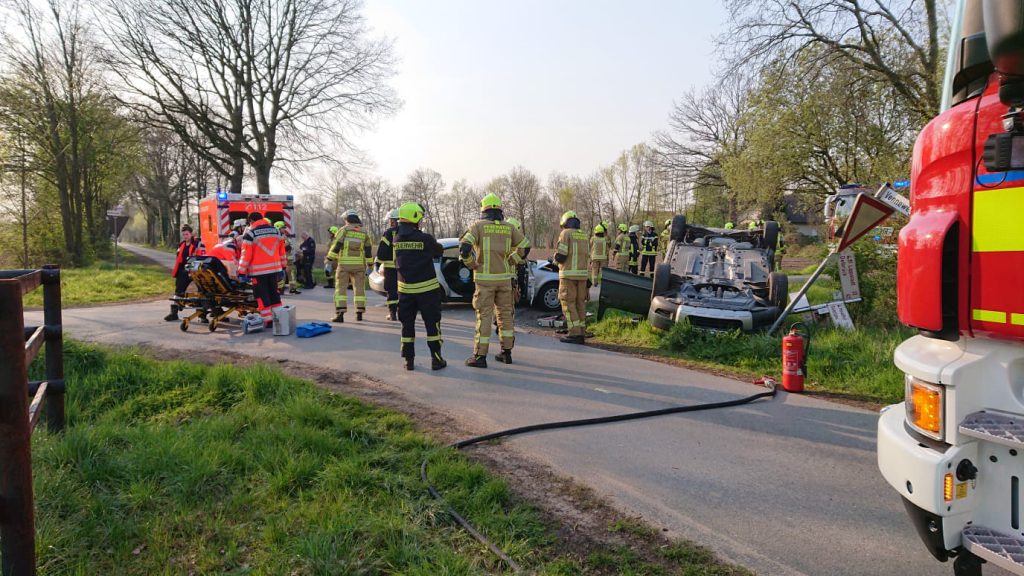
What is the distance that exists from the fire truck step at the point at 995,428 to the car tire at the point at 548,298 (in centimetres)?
1015

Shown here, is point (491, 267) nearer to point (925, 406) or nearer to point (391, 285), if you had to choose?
point (391, 285)

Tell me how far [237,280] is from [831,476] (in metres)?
9.07

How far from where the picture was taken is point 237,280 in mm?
9789

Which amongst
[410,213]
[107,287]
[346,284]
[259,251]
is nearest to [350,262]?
[346,284]

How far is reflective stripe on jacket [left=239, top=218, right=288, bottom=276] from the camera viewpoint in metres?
9.02

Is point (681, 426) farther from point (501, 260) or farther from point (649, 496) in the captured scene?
point (501, 260)

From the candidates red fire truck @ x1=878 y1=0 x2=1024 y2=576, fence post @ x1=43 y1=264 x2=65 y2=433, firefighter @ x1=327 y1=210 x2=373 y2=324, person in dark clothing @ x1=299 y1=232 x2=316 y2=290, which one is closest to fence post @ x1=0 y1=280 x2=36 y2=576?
fence post @ x1=43 y1=264 x2=65 y2=433

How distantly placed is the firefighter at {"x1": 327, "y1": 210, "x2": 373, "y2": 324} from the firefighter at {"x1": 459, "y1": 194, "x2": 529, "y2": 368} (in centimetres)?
396

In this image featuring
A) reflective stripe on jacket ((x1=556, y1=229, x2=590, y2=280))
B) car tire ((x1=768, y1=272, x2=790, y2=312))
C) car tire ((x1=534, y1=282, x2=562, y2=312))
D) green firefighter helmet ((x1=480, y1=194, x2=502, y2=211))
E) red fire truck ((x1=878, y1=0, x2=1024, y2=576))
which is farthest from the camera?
car tire ((x1=534, y1=282, x2=562, y2=312))

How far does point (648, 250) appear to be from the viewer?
1936 cm

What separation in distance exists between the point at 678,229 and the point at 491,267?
450 centimetres

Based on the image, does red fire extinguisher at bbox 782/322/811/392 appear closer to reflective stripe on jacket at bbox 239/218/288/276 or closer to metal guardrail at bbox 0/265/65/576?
metal guardrail at bbox 0/265/65/576

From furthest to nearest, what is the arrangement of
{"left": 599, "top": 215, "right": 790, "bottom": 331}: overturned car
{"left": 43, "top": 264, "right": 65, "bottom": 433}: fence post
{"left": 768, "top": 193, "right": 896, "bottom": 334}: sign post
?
1. {"left": 599, "top": 215, "right": 790, "bottom": 331}: overturned car
2. {"left": 768, "top": 193, "right": 896, "bottom": 334}: sign post
3. {"left": 43, "top": 264, "right": 65, "bottom": 433}: fence post

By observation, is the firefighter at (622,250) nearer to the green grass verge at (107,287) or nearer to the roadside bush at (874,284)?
the roadside bush at (874,284)
